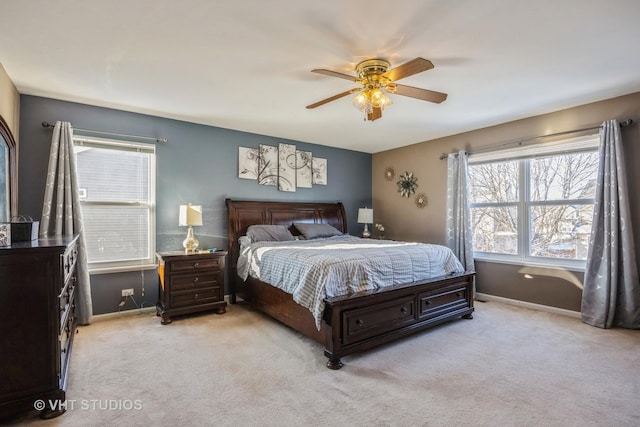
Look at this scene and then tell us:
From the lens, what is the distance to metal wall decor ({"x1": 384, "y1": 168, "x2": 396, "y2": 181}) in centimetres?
600

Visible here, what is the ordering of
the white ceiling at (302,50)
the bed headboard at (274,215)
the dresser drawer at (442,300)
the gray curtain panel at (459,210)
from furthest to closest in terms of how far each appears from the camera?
the gray curtain panel at (459,210)
the bed headboard at (274,215)
the dresser drawer at (442,300)
the white ceiling at (302,50)

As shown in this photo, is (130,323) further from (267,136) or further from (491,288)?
(491,288)

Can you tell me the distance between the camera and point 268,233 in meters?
4.48

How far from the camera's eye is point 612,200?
11.3 ft

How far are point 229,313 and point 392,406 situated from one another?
8.20 feet

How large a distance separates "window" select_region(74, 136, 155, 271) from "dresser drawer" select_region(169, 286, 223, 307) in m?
0.67

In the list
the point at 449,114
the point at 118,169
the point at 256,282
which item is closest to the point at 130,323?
the point at 256,282

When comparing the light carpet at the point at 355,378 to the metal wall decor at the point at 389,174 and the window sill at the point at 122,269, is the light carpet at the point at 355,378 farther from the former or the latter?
the metal wall decor at the point at 389,174

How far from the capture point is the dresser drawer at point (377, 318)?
2.70 metres

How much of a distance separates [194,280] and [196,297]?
0.66ft

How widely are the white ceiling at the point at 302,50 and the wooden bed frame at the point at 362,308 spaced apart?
1908 mm

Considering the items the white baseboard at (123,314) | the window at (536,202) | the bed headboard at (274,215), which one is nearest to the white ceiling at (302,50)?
the window at (536,202)

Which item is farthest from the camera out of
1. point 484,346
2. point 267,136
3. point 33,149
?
point 267,136

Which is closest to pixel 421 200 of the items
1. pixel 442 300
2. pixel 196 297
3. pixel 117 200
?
pixel 442 300
